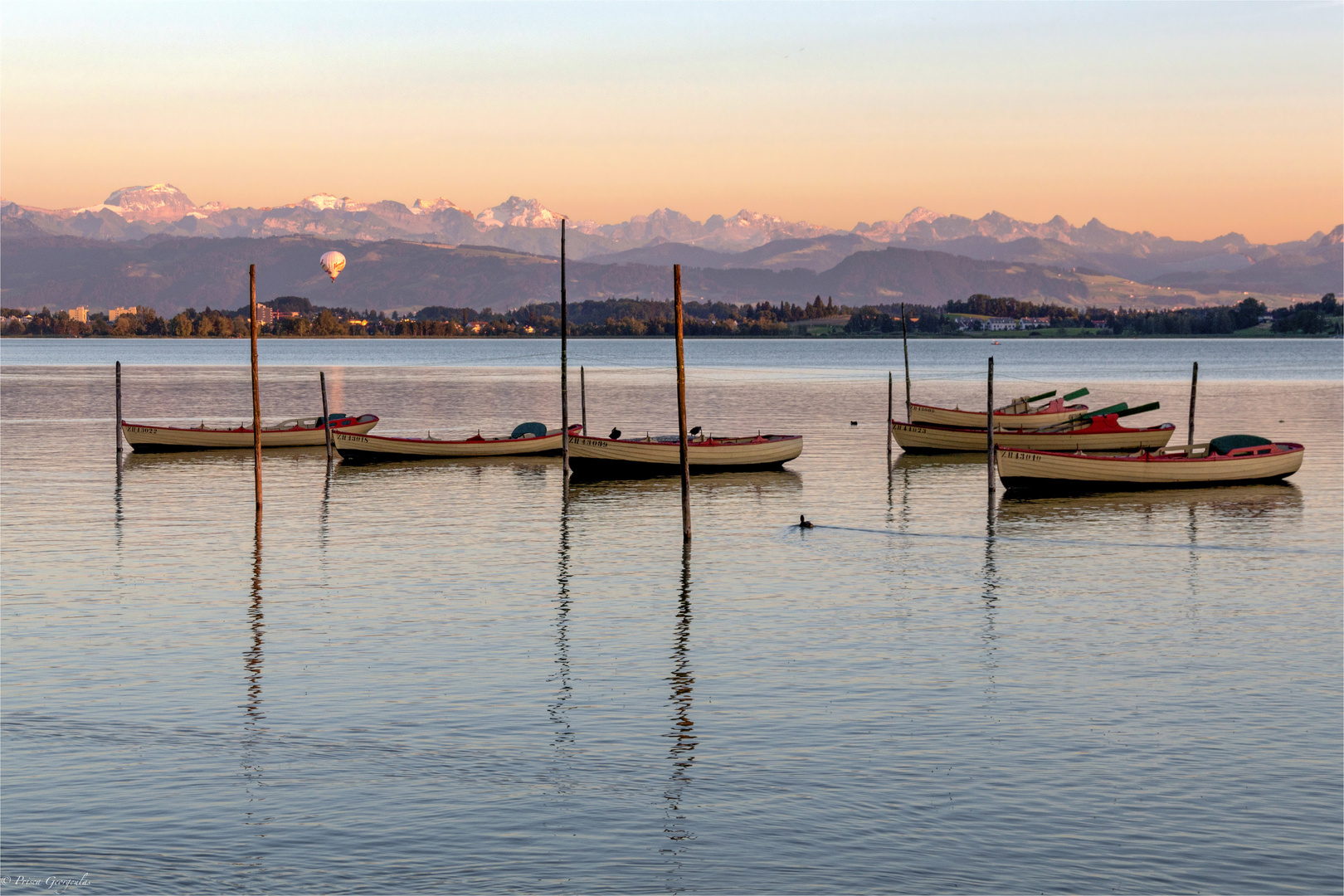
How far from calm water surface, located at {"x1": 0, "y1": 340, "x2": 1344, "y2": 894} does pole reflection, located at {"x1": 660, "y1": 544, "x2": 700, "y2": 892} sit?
0.08 meters

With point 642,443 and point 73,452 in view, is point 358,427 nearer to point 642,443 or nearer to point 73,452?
point 73,452

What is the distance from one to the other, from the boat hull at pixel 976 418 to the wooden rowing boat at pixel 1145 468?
1698 centimetres

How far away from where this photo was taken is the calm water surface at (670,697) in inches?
667

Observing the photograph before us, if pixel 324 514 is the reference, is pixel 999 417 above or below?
above

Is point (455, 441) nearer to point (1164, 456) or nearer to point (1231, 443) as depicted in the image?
point (1164, 456)

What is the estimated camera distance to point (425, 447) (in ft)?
237

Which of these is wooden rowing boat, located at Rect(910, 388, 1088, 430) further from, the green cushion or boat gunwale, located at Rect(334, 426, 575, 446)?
boat gunwale, located at Rect(334, 426, 575, 446)

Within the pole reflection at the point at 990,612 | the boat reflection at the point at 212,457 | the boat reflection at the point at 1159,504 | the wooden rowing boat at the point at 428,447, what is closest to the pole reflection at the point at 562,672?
the pole reflection at the point at 990,612

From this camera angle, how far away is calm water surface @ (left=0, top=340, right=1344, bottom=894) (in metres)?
16.9

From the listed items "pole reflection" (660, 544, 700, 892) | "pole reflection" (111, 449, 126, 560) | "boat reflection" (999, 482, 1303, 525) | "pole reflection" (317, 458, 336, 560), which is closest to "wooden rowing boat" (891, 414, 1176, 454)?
"boat reflection" (999, 482, 1303, 525)

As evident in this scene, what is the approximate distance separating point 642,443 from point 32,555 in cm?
2961

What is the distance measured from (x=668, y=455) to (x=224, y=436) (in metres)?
29.5

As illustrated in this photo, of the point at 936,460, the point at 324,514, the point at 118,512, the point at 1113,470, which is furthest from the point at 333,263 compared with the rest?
the point at 1113,470

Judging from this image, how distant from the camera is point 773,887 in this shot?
15.9 metres
